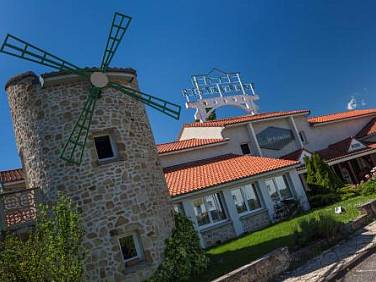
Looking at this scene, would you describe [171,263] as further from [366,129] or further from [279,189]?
[366,129]

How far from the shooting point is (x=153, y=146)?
1280cm

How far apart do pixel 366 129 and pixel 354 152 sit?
25.1 ft

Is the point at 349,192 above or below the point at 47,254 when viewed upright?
below

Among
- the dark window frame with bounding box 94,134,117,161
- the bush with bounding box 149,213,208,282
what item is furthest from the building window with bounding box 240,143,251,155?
the dark window frame with bounding box 94,134,117,161

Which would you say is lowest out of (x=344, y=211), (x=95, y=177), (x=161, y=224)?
(x=344, y=211)

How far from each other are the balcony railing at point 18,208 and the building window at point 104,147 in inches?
93.0

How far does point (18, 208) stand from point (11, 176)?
995 cm

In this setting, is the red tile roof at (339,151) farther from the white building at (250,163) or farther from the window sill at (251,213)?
the window sill at (251,213)

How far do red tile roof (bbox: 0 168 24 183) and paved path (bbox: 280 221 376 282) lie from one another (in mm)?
15506

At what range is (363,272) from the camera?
7.81 m

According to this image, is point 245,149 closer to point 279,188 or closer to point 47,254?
point 279,188

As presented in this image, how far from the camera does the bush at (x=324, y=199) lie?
784 inches

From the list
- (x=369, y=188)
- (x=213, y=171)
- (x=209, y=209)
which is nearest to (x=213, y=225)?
(x=209, y=209)

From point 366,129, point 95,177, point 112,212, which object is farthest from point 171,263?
point 366,129
